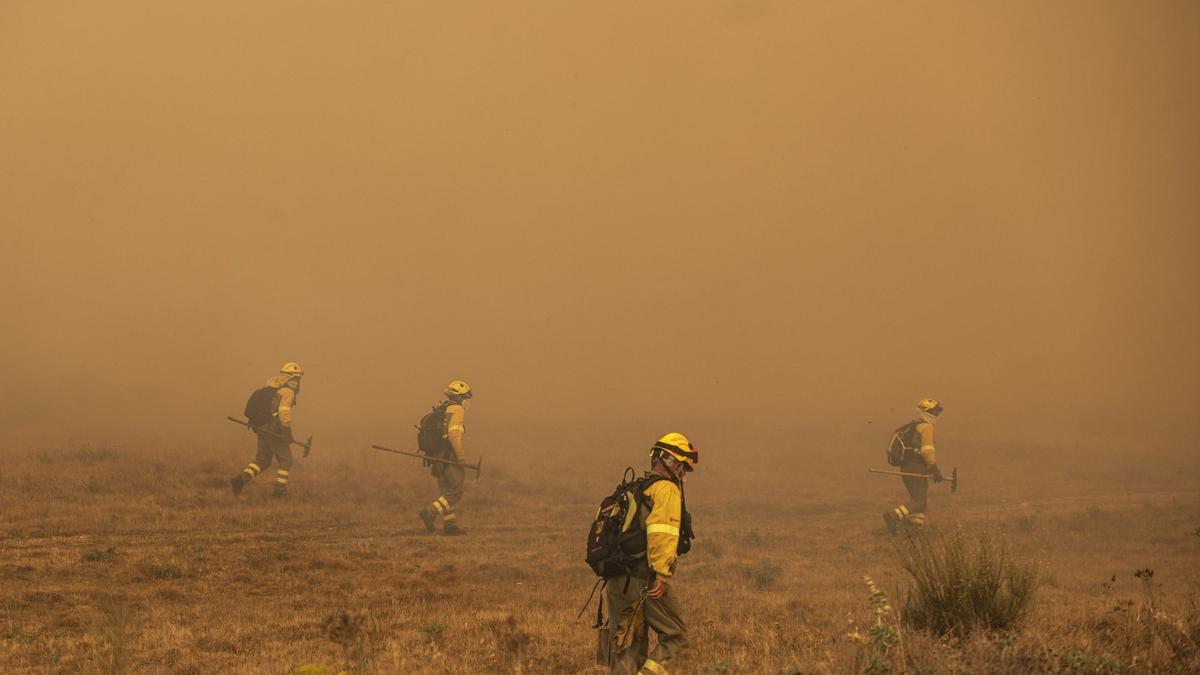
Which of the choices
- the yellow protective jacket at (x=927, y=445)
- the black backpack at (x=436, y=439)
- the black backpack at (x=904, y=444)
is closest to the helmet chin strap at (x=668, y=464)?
the black backpack at (x=436, y=439)

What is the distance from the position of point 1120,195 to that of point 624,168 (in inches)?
1987

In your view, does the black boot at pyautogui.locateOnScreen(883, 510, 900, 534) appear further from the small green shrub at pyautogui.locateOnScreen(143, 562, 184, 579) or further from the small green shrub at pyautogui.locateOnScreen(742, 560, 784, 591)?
the small green shrub at pyautogui.locateOnScreen(143, 562, 184, 579)

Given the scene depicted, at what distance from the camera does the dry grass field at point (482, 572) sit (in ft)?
25.2

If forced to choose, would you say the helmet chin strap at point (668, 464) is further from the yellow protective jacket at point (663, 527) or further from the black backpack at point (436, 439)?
the black backpack at point (436, 439)

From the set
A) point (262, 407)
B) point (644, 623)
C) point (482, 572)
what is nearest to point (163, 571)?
point (482, 572)

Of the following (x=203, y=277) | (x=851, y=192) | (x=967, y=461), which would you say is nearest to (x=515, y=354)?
(x=203, y=277)

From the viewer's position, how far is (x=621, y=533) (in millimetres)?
6957

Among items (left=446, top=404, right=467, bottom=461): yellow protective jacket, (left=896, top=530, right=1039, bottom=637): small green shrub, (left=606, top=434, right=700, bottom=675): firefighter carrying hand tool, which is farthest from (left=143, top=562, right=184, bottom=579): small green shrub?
(left=896, top=530, right=1039, bottom=637): small green shrub

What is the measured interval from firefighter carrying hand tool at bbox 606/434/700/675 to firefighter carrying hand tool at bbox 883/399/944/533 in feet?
36.3

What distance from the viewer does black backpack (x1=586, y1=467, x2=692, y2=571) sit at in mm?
6930

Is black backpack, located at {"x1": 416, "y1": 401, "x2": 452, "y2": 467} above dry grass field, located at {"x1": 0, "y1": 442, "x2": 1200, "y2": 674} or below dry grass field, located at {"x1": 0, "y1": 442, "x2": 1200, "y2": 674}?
above

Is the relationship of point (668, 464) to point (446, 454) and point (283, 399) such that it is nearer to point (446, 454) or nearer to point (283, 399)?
point (446, 454)

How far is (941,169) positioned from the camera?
101 metres

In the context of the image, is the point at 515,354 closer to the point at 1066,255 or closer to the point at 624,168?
the point at 624,168
